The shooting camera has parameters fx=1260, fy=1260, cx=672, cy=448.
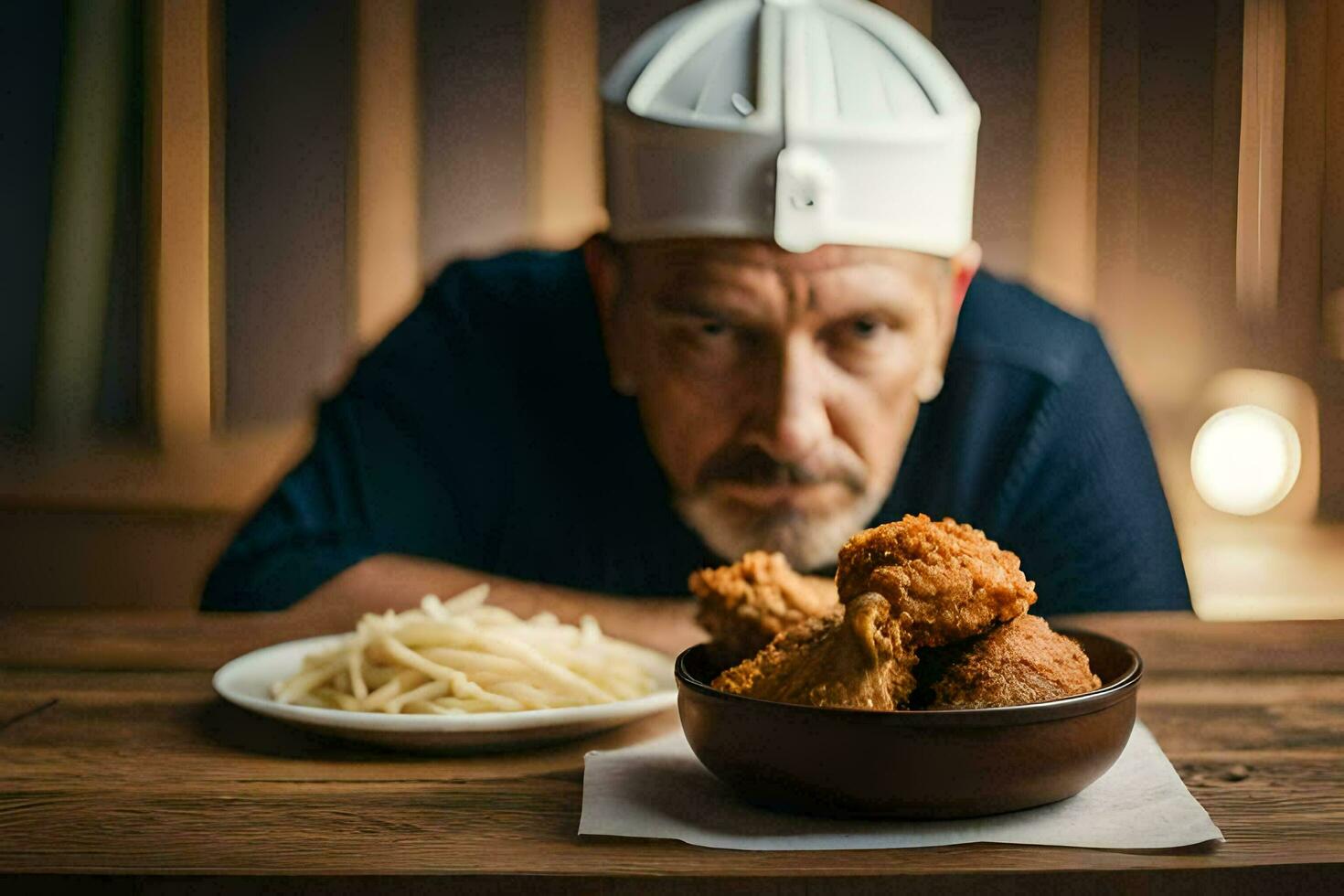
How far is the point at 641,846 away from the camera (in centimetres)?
88

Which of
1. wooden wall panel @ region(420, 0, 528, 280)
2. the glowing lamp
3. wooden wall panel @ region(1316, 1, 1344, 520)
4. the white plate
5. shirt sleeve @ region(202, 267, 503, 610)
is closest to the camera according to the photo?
the white plate

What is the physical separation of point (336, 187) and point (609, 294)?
739mm

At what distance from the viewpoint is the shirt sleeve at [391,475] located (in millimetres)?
2457

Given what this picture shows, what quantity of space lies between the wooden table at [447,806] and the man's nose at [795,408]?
1074 mm

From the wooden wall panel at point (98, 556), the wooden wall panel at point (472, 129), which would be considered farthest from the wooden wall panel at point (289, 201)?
the wooden wall panel at point (98, 556)

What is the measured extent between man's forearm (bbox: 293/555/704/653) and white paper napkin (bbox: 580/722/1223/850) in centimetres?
57

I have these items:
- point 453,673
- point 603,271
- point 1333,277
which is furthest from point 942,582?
point 1333,277

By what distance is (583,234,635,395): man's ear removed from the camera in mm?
2588

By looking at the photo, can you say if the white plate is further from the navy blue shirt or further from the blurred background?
the blurred background

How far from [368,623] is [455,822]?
15.4 inches

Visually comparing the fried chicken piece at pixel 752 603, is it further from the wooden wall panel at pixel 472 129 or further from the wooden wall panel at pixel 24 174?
the wooden wall panel at pixel 24 174

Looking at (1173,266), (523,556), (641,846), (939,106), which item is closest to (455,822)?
(641,846)

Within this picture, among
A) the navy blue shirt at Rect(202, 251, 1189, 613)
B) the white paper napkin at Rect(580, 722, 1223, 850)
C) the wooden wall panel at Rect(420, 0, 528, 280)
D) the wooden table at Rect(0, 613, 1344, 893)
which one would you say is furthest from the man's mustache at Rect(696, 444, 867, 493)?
the white paper napkin at Rect(580, 722, 1223, 850)

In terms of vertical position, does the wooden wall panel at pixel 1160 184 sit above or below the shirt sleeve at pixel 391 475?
above
